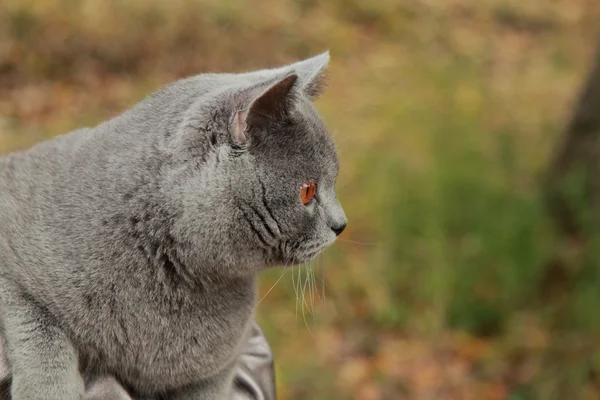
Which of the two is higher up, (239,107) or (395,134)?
(239,107)

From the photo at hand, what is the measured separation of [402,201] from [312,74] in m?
2.37

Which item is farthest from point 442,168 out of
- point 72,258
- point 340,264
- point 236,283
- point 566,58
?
point 566,58

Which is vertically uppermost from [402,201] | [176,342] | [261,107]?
[261,107]

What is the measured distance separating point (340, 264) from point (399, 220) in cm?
42

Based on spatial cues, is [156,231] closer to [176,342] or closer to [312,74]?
[176,342]

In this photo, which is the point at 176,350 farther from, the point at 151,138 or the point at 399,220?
the point at 399,220

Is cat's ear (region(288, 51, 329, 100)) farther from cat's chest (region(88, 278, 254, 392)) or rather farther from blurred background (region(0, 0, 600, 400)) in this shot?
blurred background (region(0, 0, 600, 400))

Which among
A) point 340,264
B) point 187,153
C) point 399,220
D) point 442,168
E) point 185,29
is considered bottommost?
point 340,264


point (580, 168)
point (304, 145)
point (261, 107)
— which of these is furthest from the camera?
point (580, 168)

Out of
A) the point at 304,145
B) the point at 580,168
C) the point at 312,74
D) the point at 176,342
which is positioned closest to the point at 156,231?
the point at 176,342

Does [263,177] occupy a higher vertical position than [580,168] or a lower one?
higher

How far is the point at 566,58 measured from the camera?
19.8ft

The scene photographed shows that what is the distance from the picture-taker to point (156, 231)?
121cm

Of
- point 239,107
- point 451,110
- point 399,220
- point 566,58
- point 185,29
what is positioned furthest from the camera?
point 566,58
